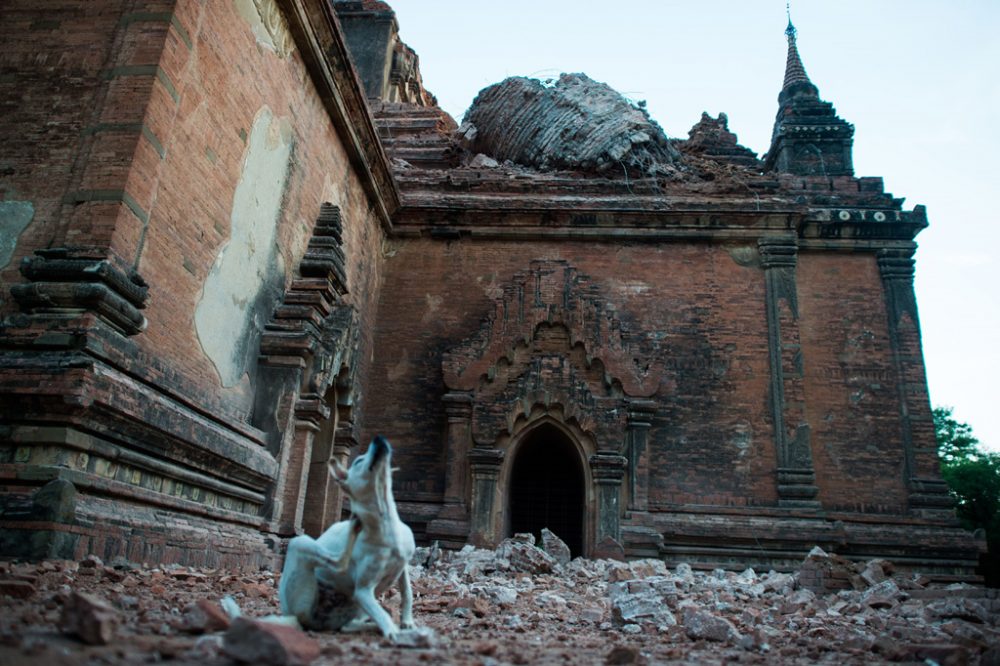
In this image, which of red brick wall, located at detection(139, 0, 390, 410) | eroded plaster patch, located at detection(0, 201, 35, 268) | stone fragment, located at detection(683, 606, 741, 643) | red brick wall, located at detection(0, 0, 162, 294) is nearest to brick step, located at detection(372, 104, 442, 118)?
red brick wall, located at detection(139, 0, 390, 410)

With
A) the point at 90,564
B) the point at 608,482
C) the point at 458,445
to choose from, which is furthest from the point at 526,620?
the point at 458,445

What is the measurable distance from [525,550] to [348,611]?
17.3 feet

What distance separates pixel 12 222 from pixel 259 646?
478 centimetres

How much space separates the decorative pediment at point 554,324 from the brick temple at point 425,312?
4 cm

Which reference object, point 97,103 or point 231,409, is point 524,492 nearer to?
point 231,409

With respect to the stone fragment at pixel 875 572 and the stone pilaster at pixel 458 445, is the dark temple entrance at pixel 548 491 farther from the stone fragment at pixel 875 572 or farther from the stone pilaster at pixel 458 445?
the stone fragment at pixel 875 572

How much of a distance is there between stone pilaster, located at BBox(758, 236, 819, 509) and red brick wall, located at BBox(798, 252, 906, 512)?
11.0 inches

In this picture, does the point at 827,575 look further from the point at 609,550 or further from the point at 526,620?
the point at 526,620

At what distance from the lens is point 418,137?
14992mm

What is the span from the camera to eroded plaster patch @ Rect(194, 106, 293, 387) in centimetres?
721

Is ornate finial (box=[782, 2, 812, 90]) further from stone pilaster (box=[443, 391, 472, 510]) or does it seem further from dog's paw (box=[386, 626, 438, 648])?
dog's paw (box=[386, 626, 438, 648])

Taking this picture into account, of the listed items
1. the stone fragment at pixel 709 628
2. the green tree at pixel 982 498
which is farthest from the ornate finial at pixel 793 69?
the stone fragment at pixel 709 628

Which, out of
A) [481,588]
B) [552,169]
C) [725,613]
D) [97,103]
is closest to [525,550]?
[481,588]

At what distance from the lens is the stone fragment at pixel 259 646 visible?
261 cm
